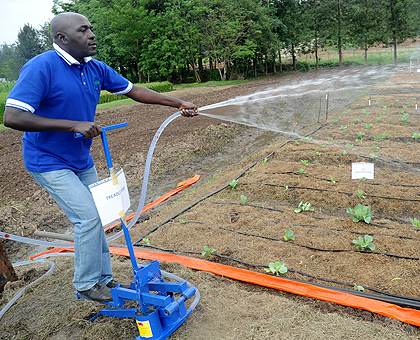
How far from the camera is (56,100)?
7.32ft

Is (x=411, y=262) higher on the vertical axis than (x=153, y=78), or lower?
lower

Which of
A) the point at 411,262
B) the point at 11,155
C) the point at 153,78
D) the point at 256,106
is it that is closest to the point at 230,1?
the point at 153,78

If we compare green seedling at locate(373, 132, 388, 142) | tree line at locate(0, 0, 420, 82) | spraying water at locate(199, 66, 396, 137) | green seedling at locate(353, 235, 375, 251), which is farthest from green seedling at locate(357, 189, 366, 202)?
tree line at locate(0, 0, 420, 82)

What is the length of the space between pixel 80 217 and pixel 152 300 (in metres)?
0.75

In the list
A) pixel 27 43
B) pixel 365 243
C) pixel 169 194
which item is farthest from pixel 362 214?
pixel 27 43

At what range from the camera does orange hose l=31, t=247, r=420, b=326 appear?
8.87 ft

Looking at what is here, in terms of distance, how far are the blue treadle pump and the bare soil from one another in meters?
0.19

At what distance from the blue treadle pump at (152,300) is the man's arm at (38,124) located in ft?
0.67

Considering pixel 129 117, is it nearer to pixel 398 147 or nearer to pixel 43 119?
pixel 398 147

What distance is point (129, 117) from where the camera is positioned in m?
14.9

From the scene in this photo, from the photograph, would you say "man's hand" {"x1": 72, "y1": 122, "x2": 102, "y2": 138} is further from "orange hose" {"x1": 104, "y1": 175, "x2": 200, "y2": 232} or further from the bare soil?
"orange hose" {"x1": 104, "y1": 175, "x2": 200, "y2": 232}

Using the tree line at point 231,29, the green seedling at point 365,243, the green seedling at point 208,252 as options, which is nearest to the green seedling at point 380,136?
the green seedling at point 365,243

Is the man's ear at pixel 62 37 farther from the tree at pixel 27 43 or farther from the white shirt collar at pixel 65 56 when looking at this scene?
the tree at pixel 27 43

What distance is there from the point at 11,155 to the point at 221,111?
23.9ft
